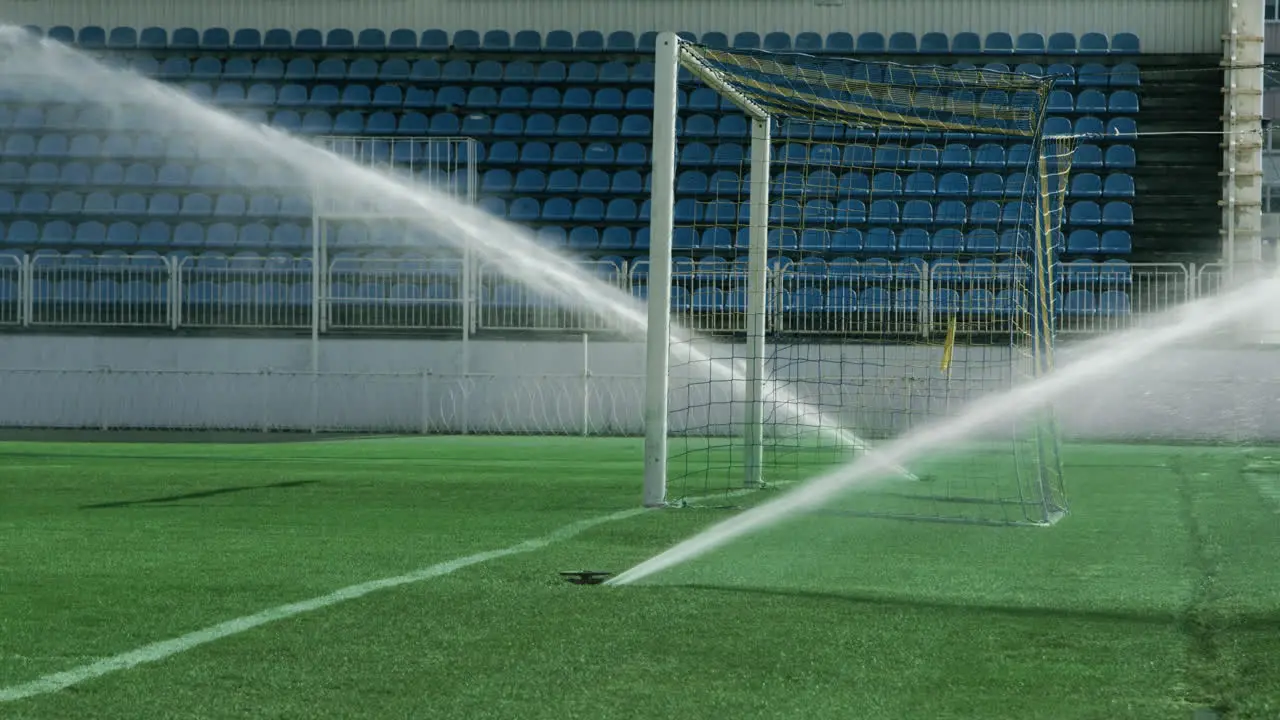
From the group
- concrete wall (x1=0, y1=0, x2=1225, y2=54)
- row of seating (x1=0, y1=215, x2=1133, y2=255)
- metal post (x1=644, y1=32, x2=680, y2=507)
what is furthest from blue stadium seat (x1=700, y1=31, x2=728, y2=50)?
metal post (x1=644, y1=32, x2=680, y2=507)

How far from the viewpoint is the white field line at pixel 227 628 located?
391cm

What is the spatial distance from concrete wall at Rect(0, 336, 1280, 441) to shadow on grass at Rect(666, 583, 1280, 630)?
12.7 metres

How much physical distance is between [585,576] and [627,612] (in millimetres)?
920

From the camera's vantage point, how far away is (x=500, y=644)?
451 cm

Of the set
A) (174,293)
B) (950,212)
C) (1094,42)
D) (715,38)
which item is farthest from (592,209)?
(1094,42)

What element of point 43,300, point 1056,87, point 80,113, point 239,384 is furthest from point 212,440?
point 1056,87

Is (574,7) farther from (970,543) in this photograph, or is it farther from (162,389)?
(970,543)

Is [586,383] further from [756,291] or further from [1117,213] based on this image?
[756,291]

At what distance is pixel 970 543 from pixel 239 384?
46.6ft

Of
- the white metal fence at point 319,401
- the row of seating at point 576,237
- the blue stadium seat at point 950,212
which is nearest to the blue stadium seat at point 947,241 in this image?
the row of seating at point 576,237

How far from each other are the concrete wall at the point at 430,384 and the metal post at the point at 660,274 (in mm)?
8803

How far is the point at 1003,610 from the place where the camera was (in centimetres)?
513

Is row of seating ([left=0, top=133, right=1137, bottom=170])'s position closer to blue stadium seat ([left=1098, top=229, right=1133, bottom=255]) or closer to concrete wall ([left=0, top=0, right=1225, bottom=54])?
blue stadium seat ([left=1098, top=229, right=1133, bottom=255])

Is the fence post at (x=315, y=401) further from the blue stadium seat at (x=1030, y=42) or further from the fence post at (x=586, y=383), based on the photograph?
the blue stadium seat at (x=1030, y=42)
